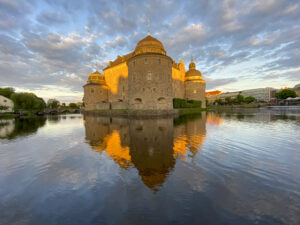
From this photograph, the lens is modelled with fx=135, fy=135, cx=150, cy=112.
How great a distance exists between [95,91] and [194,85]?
37.4 m

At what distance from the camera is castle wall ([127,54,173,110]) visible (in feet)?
92.1

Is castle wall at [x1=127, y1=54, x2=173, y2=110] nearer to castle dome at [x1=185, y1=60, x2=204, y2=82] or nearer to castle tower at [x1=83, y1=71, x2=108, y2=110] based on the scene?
castle tower at [x1=83, y1=71, x2=108, y2=110]

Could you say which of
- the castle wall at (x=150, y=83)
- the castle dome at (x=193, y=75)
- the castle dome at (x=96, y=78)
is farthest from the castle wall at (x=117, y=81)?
the castle dome at (x=193, y=75)

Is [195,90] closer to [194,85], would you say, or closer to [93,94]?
[194,85]

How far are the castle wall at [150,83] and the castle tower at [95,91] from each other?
2449 cm

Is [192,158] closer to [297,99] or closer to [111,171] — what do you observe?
[111,171]

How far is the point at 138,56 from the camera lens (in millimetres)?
28781

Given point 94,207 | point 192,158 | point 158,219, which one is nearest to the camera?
point 158,219

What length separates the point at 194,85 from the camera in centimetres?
5266

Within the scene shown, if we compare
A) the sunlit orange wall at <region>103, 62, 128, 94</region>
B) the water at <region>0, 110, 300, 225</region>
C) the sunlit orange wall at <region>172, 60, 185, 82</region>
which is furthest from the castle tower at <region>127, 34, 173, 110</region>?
the water at <region>0, 110, 300, 225</region>

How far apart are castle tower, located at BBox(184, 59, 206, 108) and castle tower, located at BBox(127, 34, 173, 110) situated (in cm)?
2572

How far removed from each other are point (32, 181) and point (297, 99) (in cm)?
11152

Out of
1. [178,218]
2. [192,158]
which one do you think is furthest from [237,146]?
[178,218]

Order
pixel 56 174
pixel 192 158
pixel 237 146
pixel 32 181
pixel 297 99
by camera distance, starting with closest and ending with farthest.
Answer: pixel 32 181 < pixel 56 174 < pixel 192 158 < pixel 237 146 < pixel 297 99
